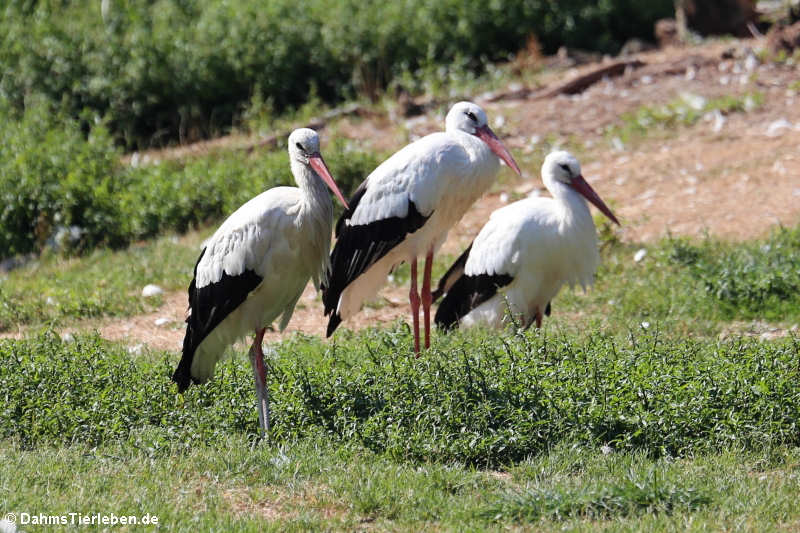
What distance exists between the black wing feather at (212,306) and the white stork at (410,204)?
2.63 ft

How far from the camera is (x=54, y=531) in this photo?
4117 millimetres

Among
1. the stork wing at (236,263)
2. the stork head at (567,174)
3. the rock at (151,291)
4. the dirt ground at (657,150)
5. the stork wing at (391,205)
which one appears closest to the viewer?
the stork wing at (236,263)

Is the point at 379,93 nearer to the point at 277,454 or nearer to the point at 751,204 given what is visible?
the point at 751,204

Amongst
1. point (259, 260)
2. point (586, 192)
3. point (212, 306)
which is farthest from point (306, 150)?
point (586, 192)

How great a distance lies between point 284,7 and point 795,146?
6133mm

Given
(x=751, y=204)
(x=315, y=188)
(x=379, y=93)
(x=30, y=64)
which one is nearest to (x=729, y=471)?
(x=315, y=188)

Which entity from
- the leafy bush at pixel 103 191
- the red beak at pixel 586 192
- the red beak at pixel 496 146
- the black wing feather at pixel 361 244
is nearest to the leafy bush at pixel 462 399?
the black wing feather at pixel 361 244

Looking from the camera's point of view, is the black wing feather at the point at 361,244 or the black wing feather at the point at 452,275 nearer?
the black wing feather at the point at 361,244

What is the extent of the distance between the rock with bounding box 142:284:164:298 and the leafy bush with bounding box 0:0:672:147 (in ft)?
12.4

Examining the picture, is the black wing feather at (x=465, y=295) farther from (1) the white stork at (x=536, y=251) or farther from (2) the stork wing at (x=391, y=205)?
(2) the stork wing at (x=391, y=205)

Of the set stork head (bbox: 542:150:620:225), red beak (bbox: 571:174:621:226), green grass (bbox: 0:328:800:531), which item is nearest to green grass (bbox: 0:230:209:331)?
green grass (bbox: 0:328:800:531)

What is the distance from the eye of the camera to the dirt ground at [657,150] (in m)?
8.49

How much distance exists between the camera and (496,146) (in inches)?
265

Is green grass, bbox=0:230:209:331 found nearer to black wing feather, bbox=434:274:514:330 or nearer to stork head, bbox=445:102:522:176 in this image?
black wing feather, bbox=434:274:514:330
